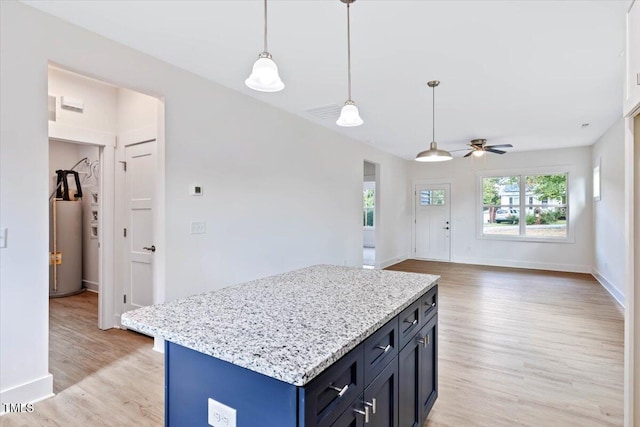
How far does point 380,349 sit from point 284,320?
1.36ft

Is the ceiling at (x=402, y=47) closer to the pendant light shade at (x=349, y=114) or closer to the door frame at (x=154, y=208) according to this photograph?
the pendant light shade at (x=349, y=114)

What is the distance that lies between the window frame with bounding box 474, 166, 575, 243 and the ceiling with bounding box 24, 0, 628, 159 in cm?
310

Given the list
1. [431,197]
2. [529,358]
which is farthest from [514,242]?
[529,358]

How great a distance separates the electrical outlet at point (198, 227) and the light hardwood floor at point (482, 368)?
3.84 ft

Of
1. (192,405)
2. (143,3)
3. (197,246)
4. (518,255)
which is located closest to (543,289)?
(518,255)

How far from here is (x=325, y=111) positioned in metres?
4.38

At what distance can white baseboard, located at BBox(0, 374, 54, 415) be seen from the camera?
2138 millimetres

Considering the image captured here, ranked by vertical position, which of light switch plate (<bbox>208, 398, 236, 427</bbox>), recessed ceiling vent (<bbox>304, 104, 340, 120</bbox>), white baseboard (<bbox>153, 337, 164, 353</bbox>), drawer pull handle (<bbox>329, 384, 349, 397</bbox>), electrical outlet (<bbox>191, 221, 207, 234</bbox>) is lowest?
white baseboard (<bbox>153, 337, 164, 353</bbox>)

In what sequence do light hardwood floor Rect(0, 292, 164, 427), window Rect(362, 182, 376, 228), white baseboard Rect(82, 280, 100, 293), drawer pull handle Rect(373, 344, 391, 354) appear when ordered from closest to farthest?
drawer pull handle Rect(373, 344, 391, 354)
light hardwood floor Rect(0, 292, 164, 427)
white baseboard Rect(82, 280, 100, 293)
window Rect(362, 182, 376, 228)

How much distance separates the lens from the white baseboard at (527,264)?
22.9ft

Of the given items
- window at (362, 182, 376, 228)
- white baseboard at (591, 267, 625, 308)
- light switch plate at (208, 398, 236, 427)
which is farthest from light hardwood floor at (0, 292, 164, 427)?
window at (362, 182, 376, 228)

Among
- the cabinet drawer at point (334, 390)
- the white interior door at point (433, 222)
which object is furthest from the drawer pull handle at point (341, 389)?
the white interior door at point (433, 222)

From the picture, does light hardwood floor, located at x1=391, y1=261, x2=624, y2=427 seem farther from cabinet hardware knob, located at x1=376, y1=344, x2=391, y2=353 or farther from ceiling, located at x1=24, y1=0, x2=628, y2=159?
ceiling, located at x1=24, y1=0, x2=628, y2=159

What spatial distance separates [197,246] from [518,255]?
281 inches
